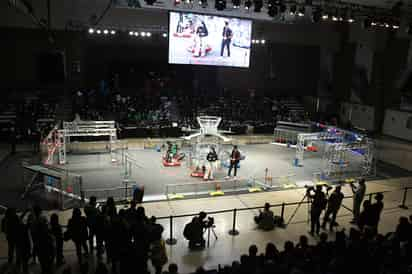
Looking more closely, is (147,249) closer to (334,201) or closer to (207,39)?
(334,201)

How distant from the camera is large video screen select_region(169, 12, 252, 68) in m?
20.1

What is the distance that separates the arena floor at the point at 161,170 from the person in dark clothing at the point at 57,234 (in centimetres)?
483

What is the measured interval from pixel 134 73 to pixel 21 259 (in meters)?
20.7

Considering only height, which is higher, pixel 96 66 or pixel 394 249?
pixel 96 66

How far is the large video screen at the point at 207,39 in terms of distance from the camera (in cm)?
2006

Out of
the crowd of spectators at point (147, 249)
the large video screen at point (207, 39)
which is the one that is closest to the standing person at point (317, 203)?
the crowd of spectators at point (147, 249)

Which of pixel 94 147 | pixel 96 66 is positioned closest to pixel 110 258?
pixel 94 147

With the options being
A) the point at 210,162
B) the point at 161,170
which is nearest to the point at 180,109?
the point at 161,170

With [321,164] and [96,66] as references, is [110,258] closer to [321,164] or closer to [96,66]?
[321,164]

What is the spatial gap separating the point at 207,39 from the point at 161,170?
8404 mm

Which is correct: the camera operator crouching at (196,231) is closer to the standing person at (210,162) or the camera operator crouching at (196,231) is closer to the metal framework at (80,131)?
the standing person at (210,162)

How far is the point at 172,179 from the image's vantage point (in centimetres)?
1536

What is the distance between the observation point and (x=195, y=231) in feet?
30.4

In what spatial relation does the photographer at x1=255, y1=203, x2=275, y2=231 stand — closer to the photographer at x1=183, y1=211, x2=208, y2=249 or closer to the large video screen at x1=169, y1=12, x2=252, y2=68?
the photographer at x1=183, y1=211, x2=208, y2=249
